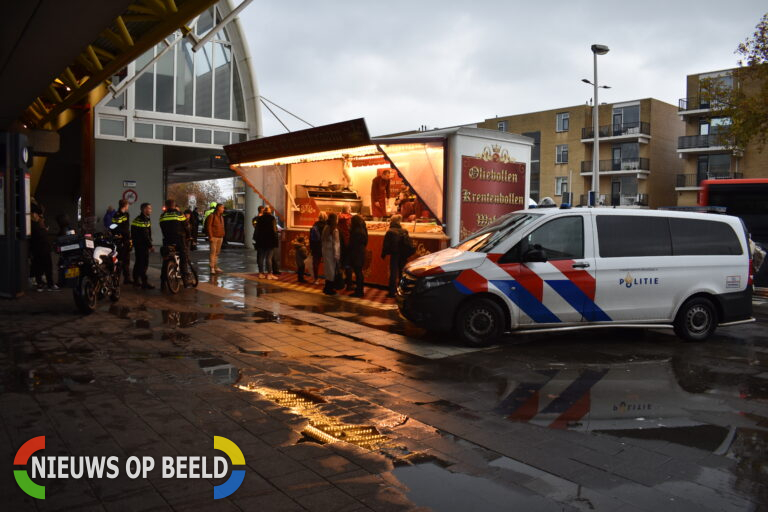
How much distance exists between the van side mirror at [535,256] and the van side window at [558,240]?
6 centimetres

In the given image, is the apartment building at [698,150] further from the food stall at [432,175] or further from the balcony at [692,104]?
the food stall at [432,175]

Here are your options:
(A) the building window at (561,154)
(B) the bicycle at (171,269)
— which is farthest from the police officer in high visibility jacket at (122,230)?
(A) the building window at (561,154)

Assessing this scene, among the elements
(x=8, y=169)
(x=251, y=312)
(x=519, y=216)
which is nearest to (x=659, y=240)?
(x=519, y=216)

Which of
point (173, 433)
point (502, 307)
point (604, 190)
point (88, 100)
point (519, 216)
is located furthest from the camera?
point (604, 190)

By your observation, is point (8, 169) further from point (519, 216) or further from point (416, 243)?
point (519, 216)

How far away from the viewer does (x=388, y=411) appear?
529 centimetres

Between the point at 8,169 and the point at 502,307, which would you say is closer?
the point at 502,307

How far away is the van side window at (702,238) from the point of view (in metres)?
8.54

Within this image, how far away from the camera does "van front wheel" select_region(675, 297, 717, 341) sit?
8523 millimetres

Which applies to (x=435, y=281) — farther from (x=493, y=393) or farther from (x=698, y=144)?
(x=698, y=144)

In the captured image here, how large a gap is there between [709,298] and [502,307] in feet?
9.79

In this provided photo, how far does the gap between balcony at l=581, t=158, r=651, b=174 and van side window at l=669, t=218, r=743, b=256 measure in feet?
150

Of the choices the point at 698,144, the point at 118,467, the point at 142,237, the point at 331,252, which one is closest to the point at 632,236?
the point at 331,252


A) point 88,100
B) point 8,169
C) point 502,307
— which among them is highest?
point 88,100
